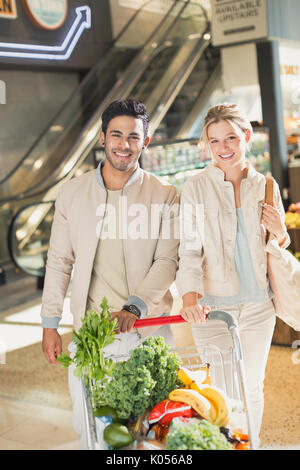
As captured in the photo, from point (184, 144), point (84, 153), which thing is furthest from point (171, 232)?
point (84, 153)

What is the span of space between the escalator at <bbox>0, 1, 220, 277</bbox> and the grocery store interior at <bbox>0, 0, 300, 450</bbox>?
21 mm

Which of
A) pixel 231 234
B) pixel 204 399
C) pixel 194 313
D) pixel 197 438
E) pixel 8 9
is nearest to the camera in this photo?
pixel 197 438

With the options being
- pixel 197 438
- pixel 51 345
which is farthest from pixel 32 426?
pixel 197 438

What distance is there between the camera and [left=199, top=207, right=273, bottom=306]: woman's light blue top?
2.66 metres

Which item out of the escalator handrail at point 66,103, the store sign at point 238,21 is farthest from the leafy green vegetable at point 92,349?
the escalator handrail at point 66,103

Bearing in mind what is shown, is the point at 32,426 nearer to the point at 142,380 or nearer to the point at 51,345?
the point at 51,345

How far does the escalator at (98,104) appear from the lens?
8312 mm

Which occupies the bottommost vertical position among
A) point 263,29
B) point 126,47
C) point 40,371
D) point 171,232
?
point 40,371

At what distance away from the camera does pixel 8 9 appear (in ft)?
14.3

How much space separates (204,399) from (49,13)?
3642 millimetres

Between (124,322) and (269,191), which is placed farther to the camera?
(269,191)

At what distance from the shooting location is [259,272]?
8.67ft

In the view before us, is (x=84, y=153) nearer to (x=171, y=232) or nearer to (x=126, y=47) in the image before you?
(x=126, y=47)
